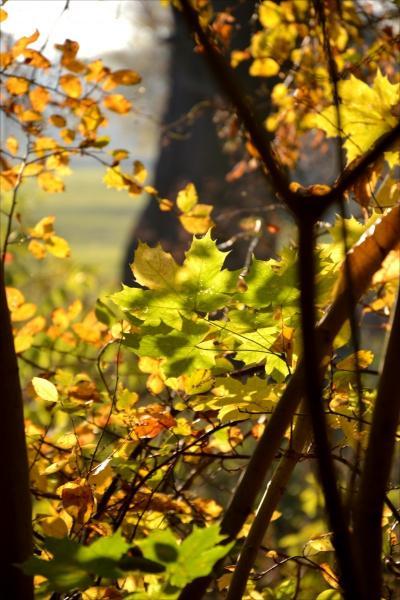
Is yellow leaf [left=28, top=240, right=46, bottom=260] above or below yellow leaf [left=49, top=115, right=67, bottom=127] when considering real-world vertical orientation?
below

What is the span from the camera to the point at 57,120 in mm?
2055

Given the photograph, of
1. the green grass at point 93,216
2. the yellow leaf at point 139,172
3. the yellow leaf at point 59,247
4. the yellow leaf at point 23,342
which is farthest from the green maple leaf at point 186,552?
the green grass at point 93,216

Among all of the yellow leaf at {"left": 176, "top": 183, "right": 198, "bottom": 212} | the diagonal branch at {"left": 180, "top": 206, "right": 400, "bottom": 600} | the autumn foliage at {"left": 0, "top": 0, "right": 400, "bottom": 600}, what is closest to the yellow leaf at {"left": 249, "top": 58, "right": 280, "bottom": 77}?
the autumn foliage at {"left": 0, "top": 0, "right": 400, "bottom": 600}

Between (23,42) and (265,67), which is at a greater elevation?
(265,67)

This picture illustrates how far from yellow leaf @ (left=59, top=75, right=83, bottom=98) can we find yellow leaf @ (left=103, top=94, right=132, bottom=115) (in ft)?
0.29

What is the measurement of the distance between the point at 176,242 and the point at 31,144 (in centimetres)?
663

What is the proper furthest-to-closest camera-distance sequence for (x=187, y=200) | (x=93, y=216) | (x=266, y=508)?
1. (x=93, y=216)
2. (x=187, y=200)
3. (x=266, y=508)

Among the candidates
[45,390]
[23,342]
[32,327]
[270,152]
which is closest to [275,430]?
[270,152]

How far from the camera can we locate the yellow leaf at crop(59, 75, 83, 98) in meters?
2.01

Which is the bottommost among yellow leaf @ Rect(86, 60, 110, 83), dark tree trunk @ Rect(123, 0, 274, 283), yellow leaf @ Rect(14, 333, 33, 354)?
yellow leaf @ Rect(14, 333, 33, 354)

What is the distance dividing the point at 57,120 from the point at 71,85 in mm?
102

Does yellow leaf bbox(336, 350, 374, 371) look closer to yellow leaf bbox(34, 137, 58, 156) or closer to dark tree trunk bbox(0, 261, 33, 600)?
dark tree trunk bbox(0, 261, 33, 600)

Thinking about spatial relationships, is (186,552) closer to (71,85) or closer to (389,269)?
(389,269)

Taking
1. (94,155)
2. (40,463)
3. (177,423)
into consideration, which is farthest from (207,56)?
(94,155)
